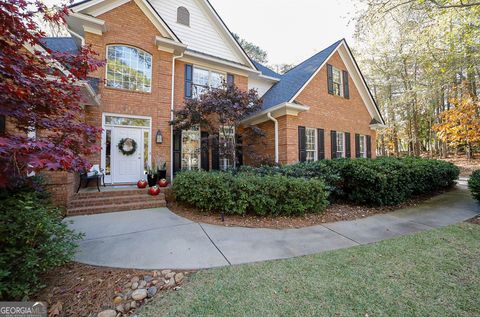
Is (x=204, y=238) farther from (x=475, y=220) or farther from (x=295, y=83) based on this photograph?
(x=295, y=83)

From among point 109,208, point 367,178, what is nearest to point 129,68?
point 109,208

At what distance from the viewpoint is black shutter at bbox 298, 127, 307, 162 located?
895cm

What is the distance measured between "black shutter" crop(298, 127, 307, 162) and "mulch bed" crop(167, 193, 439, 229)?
310 centimetres

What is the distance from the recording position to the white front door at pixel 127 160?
7242mm

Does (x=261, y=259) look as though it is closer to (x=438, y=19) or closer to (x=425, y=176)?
(x=425, y=176)

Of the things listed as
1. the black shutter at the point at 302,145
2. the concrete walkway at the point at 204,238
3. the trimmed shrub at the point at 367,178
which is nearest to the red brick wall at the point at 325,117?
the black shutter at the point at 302,145

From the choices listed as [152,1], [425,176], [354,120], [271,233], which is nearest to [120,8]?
[152,1]

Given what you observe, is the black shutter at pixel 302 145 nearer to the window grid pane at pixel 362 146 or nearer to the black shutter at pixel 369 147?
the window grid pane at pixel 362 146

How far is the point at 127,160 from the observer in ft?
24.3

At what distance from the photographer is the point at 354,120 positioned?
11.3 metres

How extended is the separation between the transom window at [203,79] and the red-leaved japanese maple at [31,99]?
19.9 ft

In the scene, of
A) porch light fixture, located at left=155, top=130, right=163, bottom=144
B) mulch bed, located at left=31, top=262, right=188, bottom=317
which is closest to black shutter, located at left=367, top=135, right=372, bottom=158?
porch light fixture, located at left=155, top=130, right=163, bottom=144

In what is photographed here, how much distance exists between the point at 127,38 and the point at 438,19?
1106 cm

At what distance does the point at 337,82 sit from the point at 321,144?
12.6 ft
